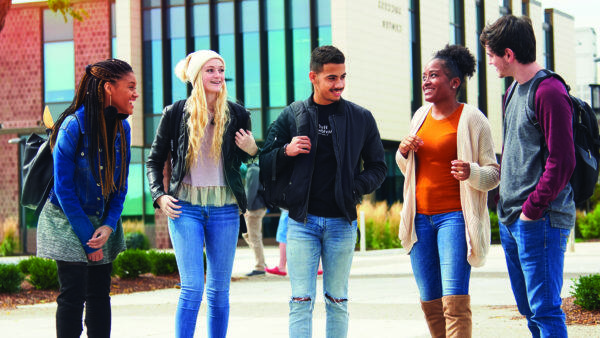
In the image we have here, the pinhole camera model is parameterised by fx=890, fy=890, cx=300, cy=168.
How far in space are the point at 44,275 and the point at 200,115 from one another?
23.9 ft

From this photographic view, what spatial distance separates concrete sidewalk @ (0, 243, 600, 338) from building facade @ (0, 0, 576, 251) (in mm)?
15525

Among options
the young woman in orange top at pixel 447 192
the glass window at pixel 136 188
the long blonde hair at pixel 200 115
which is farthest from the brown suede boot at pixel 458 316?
the glass window at pixel 136 188

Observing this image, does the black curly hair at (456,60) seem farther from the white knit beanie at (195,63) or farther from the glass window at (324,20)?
the glass window at (324,20)

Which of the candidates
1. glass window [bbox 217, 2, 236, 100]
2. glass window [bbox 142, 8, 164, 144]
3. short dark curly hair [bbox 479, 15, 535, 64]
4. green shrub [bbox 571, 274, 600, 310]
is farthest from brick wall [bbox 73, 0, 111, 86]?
short dark curly hair [bbox 479, 15, 535, 64]

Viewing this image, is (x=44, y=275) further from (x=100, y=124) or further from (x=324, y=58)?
(x=324, y=58)

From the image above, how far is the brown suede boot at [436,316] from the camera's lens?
5352mm

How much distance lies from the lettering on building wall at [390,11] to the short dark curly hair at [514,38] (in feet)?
83.4

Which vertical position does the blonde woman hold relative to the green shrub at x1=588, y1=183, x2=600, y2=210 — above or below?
above

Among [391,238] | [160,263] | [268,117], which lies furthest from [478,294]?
[268,117]

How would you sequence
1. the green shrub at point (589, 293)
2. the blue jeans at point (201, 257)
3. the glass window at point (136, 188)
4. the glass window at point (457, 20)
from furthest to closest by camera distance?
the glass window at point (457, 20), the glass window at point (136, 188), the green shrub at point (589, 293), the blue jeans at point (201, 257)

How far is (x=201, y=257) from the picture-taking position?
18.3ft

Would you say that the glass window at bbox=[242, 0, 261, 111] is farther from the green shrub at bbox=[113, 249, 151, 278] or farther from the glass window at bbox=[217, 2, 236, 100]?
the green shrub at bbox=[113, 249, 151, 278]

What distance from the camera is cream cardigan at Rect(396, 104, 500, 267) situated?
514cm

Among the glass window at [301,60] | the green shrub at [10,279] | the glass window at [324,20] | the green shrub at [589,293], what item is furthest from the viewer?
the glass window at [301,60]
